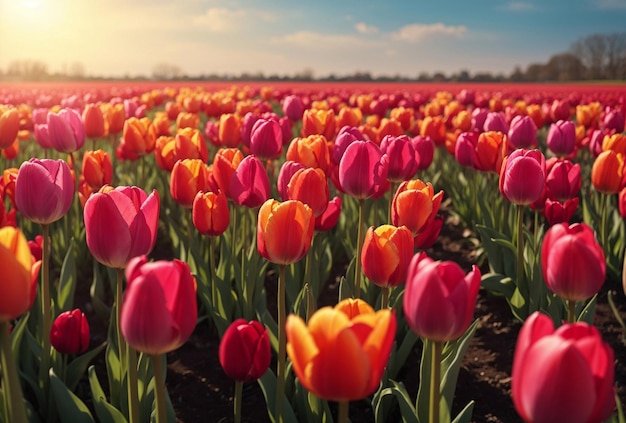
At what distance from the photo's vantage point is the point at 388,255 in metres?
1.96

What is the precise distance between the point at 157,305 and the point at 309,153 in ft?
6.21

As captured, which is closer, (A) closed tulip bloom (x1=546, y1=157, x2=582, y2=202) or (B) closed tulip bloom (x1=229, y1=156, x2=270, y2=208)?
(B) closed tulip bloom (x1=229, y1=156, x2=270, y2=208)

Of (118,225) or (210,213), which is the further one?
(210,213)

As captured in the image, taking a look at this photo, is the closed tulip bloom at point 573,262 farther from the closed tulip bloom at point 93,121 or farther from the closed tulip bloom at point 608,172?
the closed tulip bloom at point 93,121

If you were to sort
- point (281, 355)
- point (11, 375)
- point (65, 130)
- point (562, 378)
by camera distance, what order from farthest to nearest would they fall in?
point (65, 130) → point (281, 355) → point (11, 375) → point (562, 378)

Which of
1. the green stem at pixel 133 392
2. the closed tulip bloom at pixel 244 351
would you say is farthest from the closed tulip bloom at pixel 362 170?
the green stem at pixel 133 392

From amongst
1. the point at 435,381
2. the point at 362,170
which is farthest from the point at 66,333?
the point at 435,381

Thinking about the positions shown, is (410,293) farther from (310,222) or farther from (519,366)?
(310,222)

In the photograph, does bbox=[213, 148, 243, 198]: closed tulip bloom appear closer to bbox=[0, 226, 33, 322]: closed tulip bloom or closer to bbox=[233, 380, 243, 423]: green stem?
bbox=[233, 380, 243, 423]: green stem

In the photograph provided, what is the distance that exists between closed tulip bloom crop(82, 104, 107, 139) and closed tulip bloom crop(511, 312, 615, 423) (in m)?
4.42

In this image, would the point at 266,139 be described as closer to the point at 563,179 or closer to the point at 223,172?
the point at 223,172

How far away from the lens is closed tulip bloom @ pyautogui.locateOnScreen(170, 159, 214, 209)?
2930mm

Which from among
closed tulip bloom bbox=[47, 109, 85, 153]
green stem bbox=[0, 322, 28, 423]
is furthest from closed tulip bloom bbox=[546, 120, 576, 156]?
green stem bbox=[0, 322, 28, 423]

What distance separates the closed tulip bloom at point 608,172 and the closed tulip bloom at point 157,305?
107 inches
